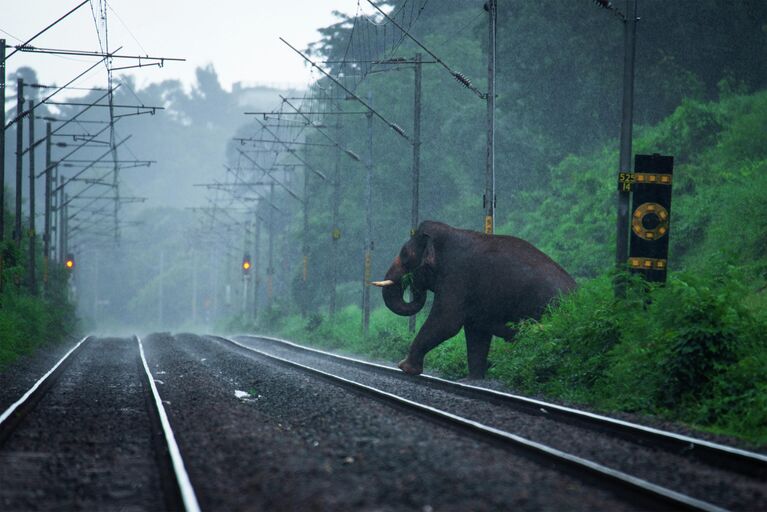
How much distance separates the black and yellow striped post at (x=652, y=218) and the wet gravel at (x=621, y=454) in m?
3.95

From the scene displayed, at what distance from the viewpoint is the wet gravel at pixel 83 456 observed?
812 cm

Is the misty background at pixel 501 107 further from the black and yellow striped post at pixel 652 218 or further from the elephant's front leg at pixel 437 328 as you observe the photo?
the black and yellow striped post at pixel 652 218

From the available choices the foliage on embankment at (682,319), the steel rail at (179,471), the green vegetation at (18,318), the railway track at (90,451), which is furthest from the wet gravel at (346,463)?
the green vegetation at (18,318)

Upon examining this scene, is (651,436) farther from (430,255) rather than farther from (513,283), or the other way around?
(430,255)

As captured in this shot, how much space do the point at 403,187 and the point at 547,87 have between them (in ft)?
43.7

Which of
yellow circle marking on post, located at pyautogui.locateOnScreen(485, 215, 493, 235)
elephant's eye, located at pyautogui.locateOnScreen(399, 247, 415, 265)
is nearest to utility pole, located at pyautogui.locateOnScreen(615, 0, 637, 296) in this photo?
elephant's eye, located at pyautogui.locateOnScreen(399, 247, 415, 265)

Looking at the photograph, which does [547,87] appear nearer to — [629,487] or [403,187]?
[403,187]

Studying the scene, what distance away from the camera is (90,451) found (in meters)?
10.4

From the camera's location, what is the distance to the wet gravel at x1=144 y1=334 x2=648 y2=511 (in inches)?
299

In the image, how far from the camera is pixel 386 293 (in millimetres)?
21344

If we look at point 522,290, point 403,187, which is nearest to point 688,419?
point 522,290

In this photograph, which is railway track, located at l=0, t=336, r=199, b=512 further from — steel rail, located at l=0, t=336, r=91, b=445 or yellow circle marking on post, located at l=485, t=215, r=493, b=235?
yellow circle marking on post, located at l=485, t=215, r=493, b=235

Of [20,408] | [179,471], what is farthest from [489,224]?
[179,471]

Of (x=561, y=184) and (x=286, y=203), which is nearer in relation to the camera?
(x=561, y=184)
